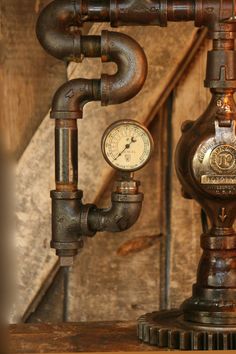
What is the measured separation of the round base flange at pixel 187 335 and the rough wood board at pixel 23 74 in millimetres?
715

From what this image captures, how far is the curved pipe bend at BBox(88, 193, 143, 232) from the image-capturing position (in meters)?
1.68

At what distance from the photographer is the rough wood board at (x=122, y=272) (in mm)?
2148

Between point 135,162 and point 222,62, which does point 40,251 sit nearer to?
point 135,162

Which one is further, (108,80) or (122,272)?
(122,272)

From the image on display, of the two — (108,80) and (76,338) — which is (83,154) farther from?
(76,338)

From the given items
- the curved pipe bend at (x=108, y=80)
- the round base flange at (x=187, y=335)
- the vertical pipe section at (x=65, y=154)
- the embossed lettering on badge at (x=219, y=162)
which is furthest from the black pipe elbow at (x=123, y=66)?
the round base flange at (x=187, y=335)

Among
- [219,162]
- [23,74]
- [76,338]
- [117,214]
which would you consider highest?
[23,74]

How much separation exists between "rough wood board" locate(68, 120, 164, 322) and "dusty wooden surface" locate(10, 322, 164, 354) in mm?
279

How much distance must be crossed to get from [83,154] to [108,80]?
44 cm

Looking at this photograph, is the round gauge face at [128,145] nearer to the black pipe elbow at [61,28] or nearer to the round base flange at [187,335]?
the black pipe elbow at [61,28]

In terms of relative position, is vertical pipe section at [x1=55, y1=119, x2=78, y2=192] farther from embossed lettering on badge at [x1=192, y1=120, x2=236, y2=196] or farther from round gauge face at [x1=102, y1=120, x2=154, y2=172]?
embossed lettering on badge at [x1=192, y1=120, x2=236, y2=196]

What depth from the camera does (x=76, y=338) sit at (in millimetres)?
1721

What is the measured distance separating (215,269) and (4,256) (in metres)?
1.23

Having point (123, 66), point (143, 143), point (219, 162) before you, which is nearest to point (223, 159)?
point (219, 162)
